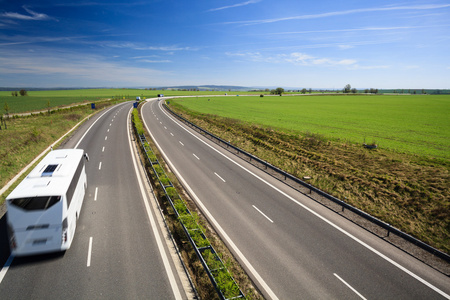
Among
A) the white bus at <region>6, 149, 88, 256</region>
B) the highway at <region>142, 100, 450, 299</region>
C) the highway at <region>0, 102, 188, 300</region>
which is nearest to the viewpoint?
the highway at <region>0, 102, 188, 300</region>

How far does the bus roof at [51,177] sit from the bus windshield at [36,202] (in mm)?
162

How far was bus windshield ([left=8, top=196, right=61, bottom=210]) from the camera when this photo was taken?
8589 mm

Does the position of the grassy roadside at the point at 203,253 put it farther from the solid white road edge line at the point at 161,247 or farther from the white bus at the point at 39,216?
the white bus at the point at 39,216

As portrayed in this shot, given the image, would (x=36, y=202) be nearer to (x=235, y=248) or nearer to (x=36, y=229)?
(x=36, y=229)

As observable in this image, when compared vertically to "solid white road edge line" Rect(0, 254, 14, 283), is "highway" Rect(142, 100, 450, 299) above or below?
below

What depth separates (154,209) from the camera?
1430cm

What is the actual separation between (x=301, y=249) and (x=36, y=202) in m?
12.1

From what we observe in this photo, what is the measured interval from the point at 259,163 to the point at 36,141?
28207mm

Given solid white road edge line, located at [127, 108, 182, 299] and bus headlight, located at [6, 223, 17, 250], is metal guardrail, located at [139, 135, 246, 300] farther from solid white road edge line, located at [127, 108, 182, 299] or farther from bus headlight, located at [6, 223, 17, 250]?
bus headlight, located at [6, 223, 17, 250]

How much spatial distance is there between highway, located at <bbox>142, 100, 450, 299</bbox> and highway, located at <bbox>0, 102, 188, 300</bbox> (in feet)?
11.5

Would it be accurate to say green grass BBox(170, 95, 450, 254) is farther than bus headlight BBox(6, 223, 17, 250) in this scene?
Yes

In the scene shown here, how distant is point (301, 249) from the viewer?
11.1m

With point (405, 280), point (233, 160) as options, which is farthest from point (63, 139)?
point (405, 280)

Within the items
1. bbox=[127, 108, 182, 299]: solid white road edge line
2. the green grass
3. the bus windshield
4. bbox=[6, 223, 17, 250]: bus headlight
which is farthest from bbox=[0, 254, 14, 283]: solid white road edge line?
the green grass
